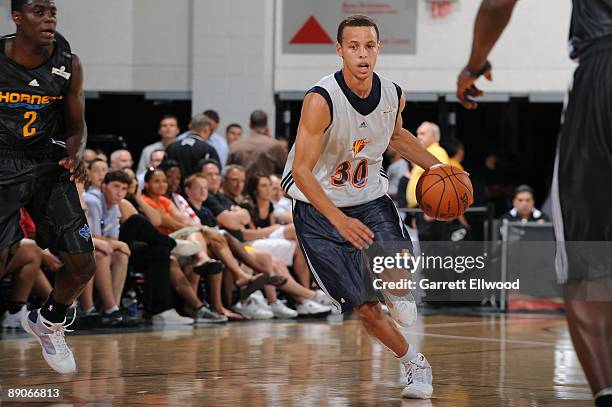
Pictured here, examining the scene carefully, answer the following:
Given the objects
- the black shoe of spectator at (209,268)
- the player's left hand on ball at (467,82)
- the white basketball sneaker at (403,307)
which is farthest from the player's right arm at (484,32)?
the black shoe of spectator at (209,268)

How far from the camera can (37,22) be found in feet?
17.3

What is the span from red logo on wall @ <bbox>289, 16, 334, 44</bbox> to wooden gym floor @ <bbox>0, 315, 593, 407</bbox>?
6.40m

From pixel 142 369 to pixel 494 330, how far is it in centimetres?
408

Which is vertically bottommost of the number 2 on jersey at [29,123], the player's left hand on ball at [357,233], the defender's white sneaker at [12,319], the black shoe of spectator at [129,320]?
the black shoe of spectator at [129,320]

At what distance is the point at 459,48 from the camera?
1459cm

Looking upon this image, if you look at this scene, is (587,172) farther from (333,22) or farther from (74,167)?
(333,22)

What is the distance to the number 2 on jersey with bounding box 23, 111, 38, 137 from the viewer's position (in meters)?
5.38

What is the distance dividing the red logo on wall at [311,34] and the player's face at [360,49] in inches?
374

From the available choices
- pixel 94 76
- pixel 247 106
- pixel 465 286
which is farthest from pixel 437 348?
pixel 94 76

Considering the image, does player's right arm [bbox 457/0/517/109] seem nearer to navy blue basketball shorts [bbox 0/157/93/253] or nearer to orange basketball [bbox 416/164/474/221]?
orange basketball [bbox 416/164/474/221]

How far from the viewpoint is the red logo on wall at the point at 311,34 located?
48.3ft

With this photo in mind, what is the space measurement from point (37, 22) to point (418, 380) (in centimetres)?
255

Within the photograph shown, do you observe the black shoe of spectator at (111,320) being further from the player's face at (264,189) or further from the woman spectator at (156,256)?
the player's face at (264,189)

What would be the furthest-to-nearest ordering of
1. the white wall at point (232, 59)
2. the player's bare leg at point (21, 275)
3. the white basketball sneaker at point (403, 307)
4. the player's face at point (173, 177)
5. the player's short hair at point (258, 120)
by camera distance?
the white wall at point (232, 59), the player's short hair at point (258, 120), the player's face at point (173, 177), the player's bare leg at point (21, 275), the white basketball sneaker at point (403, 307)
